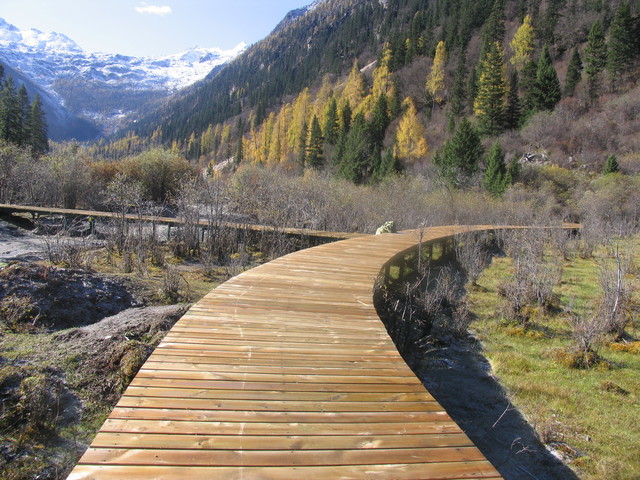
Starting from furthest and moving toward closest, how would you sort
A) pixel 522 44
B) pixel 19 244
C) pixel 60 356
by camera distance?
pixel 522 44 → pixel 19 244 → pixel 60 356

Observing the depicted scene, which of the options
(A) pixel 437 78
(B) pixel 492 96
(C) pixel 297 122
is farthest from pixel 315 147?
(B) pixel 492 96

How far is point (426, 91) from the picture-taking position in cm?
5281

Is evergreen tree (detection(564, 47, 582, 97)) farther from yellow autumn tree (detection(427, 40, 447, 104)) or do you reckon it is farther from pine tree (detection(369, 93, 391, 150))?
pine tree (detection(369, 93, 391, 150))

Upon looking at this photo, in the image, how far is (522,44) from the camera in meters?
47.2

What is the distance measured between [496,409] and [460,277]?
272 inches

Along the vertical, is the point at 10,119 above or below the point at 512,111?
below

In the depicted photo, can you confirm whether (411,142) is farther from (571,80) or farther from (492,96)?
(571,80)

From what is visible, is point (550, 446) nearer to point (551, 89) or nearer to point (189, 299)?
point (189, 299)

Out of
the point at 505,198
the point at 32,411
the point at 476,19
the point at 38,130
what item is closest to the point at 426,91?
the point at 476,19

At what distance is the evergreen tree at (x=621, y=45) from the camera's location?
118ft

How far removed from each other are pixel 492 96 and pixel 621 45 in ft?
36.7

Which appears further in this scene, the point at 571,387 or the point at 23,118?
the point at 23,118

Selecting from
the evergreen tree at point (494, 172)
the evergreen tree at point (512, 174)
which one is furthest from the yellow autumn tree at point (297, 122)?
the evergreen tree at point (512, 174)

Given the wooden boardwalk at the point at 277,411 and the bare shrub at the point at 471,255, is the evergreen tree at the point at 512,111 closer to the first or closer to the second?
the bare shrub at the point at 471,255
